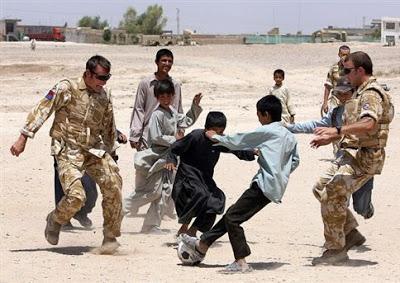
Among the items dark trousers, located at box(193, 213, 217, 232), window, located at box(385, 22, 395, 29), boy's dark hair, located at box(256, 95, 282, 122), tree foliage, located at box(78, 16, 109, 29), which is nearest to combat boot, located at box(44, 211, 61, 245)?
dark trousers, located at box(193, 213, 217, 232)

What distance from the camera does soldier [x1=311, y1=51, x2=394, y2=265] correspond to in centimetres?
810

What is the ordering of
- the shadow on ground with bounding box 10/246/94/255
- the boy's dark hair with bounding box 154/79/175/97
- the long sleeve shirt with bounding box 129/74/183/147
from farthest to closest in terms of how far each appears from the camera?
the long sleeve shirt with bounding box 129/74/183/147, the boy's dark hair with bounding box 154/79/175/97, the shadow on ground with bounding box 10/246/94/255

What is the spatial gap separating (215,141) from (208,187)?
932 millimetres

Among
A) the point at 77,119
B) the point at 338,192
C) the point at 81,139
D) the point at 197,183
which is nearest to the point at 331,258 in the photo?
the point at 338,192

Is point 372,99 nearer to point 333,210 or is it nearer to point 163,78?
point 333,210

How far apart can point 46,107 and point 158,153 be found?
6.07ft

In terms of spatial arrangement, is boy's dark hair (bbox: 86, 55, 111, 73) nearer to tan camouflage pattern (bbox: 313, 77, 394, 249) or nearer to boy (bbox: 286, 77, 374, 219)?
boy (bbox: 286, 77, 374, 219)

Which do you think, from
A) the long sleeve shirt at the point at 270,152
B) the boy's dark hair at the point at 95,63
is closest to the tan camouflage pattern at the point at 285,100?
the boy's dark hair at the point at 95,63

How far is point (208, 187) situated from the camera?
898 cm

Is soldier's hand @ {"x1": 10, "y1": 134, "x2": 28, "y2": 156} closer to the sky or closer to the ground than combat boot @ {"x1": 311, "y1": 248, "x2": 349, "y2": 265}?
closer to the sky

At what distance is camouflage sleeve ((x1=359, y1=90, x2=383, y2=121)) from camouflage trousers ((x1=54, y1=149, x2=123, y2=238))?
7.62ft

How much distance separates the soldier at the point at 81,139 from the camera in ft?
28.9

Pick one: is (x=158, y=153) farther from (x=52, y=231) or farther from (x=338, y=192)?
(x=338, y=192)

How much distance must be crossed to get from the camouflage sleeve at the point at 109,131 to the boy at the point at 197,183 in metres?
0.61
